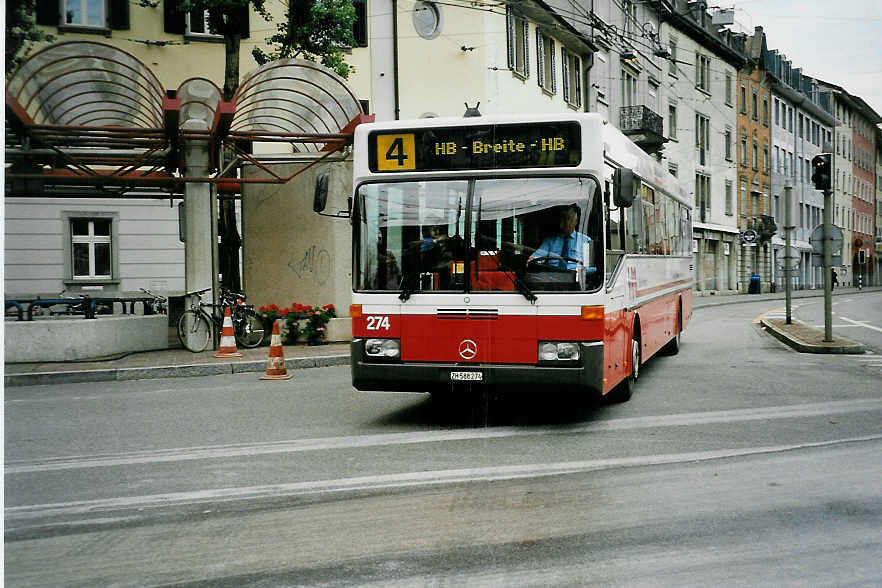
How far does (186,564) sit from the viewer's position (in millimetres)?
4648

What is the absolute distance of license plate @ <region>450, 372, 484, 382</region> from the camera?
8414 mm

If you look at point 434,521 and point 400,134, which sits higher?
point 400,134

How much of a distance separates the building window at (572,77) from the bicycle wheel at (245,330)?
22.6 metres

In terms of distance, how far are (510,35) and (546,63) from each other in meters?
3.70

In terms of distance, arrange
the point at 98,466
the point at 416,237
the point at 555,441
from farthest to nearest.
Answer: the point at 416,237 → the point at 555,441 → the point at 98,466

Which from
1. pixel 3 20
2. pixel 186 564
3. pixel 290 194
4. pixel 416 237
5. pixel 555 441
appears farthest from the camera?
pixel 290 194

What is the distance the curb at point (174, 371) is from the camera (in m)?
12.8

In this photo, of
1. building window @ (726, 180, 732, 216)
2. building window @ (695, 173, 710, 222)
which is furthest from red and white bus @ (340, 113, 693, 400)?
building window @ (726, 180, 732, 216)

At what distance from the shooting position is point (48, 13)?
3.29m

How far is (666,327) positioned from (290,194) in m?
7.48

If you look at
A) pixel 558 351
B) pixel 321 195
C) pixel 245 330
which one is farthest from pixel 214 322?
pixel 558 351

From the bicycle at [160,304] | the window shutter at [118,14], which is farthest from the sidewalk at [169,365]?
the window shutter at [118,14]

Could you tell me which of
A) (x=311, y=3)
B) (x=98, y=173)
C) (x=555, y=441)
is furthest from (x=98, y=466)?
(x=311, y=3)

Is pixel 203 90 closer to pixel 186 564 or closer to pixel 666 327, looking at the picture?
pixel 666 327
